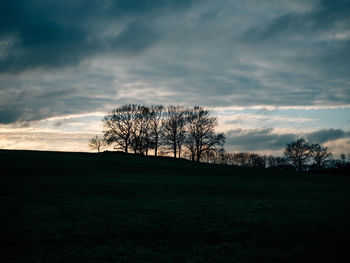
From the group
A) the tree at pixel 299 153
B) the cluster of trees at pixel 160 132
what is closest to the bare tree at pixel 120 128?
the cluster of trees at pixel 160 132

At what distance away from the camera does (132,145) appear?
82062 millimetres

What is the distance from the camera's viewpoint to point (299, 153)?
345ft

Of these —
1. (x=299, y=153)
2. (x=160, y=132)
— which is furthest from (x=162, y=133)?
(x=299, y=153)

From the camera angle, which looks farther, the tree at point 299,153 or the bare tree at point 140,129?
the tree at point 299,153

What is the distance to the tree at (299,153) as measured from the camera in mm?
105062

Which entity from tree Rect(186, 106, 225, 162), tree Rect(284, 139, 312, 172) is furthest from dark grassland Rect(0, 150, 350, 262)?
tree Rect(284, 139, 312, 172)

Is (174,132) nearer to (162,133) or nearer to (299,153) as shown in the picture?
(162,133)

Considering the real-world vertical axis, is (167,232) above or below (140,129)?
below

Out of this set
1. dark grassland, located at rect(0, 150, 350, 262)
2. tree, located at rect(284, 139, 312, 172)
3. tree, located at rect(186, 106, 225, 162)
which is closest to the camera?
dark grassland, located at rect(0, 150, 350, 262)

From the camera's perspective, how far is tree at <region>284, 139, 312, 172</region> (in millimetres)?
105062

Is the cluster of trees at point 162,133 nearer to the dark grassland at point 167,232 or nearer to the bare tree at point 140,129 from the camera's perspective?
the bare tree at point 140,129

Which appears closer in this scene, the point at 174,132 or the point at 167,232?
the point at 167,232

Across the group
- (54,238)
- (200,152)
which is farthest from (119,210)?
(200,152)

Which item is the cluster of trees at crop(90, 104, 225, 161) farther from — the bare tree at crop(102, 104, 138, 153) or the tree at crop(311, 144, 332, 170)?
the tree at crop(311, 144, 332, 170)
